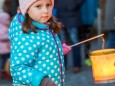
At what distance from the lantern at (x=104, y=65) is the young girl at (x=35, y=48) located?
270mm

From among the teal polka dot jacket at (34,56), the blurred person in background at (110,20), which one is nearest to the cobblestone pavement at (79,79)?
the blurred person in background at (110,20)

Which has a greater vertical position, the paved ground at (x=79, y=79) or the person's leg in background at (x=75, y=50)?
the person's leg in background at (x=75, y=50)

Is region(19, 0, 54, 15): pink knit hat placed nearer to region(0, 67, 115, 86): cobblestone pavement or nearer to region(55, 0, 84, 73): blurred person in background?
region(0, 67, 115, 86): cobblestone pavement

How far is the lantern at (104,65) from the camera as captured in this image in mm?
3438

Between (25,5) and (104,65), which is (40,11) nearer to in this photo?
(25,5)

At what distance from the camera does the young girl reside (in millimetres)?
3094

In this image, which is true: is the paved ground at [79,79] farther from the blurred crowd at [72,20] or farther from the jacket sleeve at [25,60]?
the jacket sleeve at [25,60]

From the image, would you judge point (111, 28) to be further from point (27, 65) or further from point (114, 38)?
point (27, 65)

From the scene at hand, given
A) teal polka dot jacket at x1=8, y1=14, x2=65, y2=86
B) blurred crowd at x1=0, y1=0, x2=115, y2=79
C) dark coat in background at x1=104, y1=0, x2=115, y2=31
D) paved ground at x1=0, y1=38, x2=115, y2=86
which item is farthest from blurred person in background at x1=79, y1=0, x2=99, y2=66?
teal polka dot jacket at x1=8, y1=14, x2=65, y2=86

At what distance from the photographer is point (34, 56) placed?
3.14 m

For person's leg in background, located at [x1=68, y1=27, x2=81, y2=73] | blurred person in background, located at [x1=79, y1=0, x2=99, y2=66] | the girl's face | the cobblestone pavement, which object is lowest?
the cobblestone pavement

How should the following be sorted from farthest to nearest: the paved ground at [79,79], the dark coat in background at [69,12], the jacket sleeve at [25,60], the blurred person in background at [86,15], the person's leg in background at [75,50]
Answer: the blurred person in background at [86,15], the person's leg in background at [75,50], the dark coat in background at [69,12], the paved ground at [79,79], the jacket sleeve at [25,60]

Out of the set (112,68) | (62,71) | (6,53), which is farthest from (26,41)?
(6,53)

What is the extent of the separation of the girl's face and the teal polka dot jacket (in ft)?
0.17
